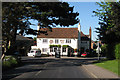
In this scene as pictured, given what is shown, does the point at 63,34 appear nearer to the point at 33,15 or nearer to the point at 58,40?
the point at 58,40

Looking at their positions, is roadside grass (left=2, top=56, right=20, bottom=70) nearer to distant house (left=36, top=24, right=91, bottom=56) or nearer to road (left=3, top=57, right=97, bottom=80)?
road (left=3, top=57, right=97, bottom=80)

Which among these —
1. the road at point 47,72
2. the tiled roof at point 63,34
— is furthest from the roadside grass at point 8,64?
the tiled roof at point 63,34

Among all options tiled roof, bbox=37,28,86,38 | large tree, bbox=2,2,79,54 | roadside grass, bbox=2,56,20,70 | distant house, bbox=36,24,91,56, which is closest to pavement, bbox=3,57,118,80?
roadside grass, bbox=2,56,20,70

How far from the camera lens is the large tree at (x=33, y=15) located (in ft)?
70.5

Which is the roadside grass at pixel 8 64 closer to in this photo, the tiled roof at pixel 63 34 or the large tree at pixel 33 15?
the large tree at pixel 33 15

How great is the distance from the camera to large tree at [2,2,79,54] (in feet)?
70.5

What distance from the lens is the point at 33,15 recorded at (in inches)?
1028

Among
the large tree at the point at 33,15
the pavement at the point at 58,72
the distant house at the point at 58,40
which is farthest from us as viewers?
the distant house at the point at 58,40

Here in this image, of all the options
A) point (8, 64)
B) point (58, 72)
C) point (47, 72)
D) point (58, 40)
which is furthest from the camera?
point (58, 40)

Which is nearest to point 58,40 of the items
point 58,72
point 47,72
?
point 58,72

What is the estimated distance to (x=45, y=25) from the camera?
28344 mm

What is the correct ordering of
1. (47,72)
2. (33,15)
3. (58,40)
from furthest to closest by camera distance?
(58,40), (33,15), (47,72)

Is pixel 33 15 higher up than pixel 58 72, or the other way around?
pixel 33 15

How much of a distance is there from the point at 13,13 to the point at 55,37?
46.4 m
